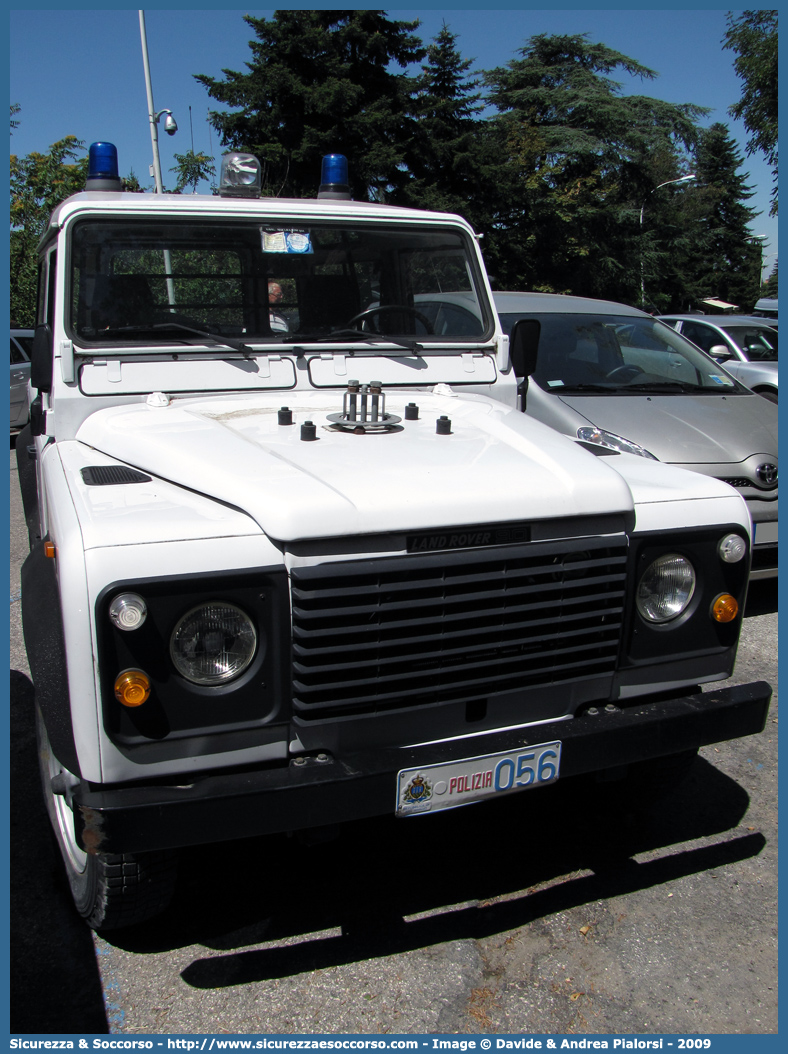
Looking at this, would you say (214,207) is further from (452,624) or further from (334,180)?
(452,624)

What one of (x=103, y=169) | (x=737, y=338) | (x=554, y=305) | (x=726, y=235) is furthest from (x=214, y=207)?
(x=726, y=235)

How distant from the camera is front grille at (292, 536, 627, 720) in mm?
2227

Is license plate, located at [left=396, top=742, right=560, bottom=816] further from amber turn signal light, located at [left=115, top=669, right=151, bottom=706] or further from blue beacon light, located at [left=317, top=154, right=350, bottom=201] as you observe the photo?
blue beacon light, located at [left=317, top=154, right=350, bottom=201]

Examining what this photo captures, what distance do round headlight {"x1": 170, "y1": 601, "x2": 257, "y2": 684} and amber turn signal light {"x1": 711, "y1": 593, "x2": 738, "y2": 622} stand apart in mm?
1512

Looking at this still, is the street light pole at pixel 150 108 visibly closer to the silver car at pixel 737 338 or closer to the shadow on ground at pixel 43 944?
the silver car at pixel 737 338

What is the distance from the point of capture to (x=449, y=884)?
9.55ft

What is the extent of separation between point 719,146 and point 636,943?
60.4 meters

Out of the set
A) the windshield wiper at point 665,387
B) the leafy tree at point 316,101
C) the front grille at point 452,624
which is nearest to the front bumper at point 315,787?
the front grille at point 452,624

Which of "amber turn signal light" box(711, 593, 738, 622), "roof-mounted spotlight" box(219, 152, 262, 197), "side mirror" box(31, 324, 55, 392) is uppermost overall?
"roof-mounted spotlight" box(219, 152, 262, 197)

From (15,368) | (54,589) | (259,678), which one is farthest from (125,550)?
(15,368)

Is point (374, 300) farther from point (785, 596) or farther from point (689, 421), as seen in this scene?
point (689, 421)

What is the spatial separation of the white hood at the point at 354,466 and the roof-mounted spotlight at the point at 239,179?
44.5 inches

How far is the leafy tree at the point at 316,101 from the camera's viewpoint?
2275cm

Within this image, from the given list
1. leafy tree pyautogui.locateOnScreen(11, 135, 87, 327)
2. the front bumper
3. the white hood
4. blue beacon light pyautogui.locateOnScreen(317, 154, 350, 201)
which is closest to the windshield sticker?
the white hood
